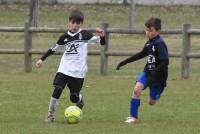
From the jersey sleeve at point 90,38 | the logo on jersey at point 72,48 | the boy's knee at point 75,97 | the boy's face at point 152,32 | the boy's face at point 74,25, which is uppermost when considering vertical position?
the boy's face at point 74,25

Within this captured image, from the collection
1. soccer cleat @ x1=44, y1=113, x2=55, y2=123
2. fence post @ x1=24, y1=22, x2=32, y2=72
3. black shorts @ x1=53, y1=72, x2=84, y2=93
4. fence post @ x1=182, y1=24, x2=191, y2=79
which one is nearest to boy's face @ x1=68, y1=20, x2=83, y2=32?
black shorts @ x1=53, y1=72, x2=84, y2=93

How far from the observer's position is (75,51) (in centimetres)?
903

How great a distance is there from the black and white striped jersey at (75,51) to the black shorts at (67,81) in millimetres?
51

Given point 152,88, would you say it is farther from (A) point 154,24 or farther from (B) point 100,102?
(B) point 100,102

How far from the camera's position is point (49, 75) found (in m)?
15.5

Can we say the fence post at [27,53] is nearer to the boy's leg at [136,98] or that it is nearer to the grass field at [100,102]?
the grass field at [100,102]

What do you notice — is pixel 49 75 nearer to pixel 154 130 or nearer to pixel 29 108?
pixel 29 108

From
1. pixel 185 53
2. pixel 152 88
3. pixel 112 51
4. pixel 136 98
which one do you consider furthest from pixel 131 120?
pixel 112 51

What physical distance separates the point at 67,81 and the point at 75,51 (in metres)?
0.43

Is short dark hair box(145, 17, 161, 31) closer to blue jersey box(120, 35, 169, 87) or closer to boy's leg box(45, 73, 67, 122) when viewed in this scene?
blue jersey box(120, 35, 169, 87)

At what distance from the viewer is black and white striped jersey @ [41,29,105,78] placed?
8992 millimetres

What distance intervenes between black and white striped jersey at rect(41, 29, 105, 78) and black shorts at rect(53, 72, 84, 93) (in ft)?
0.17

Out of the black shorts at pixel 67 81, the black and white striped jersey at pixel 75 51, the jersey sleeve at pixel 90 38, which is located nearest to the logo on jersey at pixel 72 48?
the black and white striped jersey at pixel 75 51

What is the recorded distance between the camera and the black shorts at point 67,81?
891cm
